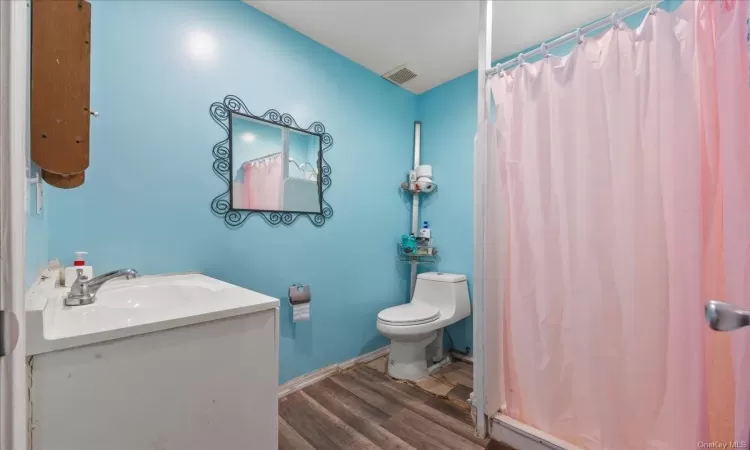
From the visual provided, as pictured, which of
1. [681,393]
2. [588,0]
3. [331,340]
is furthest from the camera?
[331,340]

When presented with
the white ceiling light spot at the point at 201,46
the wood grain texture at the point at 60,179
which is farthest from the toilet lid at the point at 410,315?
the white ceiling light spot at the point at 201,46

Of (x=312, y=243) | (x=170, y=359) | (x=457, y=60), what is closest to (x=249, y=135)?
(x=312, y=243)

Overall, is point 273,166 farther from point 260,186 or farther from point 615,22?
point 615,22

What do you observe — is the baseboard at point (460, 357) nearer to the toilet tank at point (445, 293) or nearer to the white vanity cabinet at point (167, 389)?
the toilet tank at point (445, 293)

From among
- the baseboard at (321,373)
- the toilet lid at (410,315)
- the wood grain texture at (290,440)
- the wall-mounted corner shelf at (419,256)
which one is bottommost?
the wood grain texture at (290,440)

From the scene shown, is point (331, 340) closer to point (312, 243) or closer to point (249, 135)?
point (312, 243)

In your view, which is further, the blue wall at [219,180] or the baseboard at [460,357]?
the baseboard at [460,357]

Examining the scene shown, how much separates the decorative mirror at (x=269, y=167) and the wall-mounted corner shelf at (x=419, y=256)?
30.4 inches

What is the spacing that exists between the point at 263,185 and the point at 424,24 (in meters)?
1.39

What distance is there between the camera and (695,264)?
0.87 m

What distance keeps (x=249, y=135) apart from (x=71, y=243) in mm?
913

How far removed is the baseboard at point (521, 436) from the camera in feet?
3.88

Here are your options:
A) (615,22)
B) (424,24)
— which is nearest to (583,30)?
(615,22)

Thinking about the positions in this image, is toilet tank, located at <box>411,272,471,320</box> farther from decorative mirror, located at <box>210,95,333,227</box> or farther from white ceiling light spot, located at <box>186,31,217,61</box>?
white ceiling light spot, located at <box>186,31,217,61</box>
